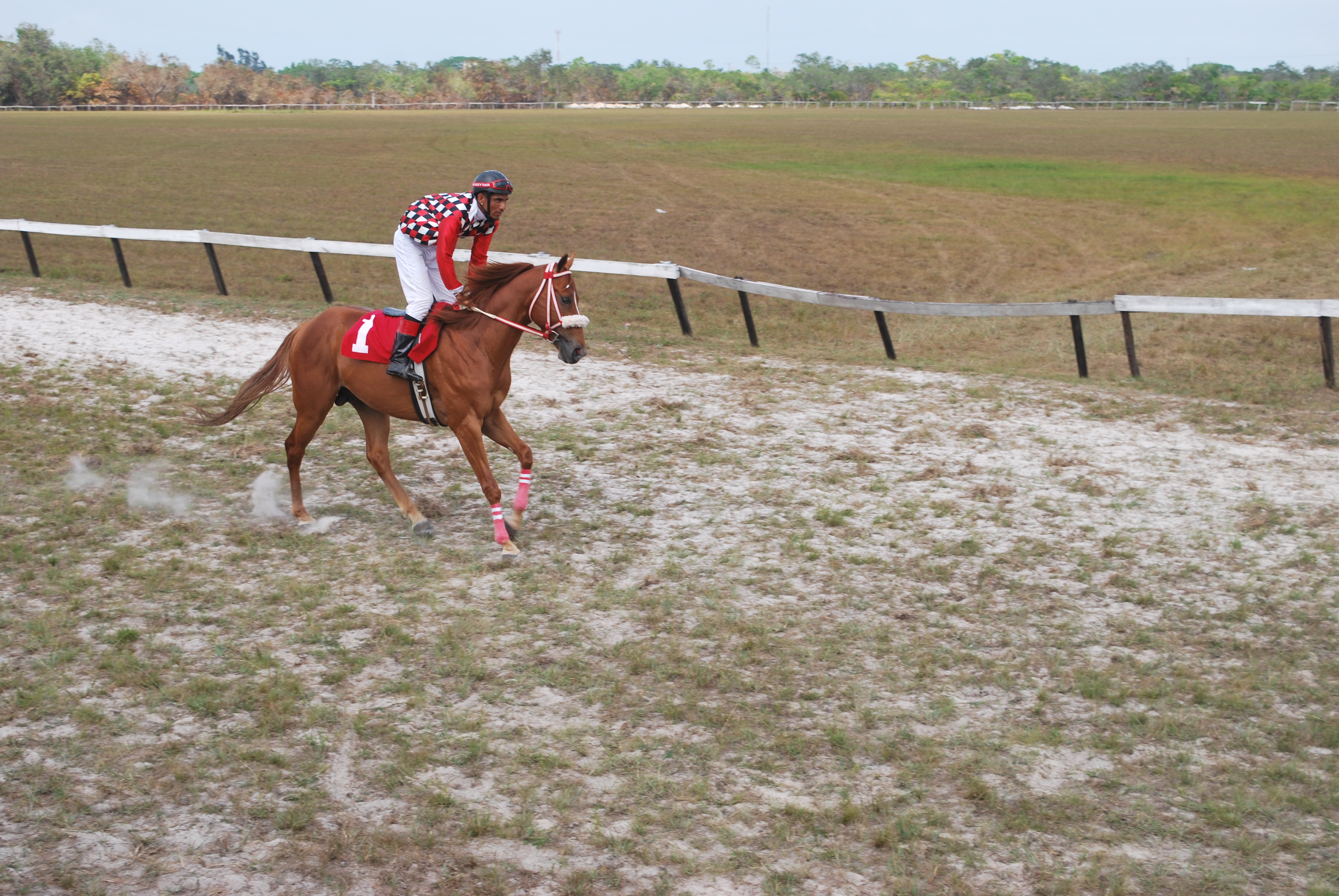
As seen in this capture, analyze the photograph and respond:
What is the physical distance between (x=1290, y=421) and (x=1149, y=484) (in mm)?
2788

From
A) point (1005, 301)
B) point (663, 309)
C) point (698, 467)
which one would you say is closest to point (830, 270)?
point (1005, 301)

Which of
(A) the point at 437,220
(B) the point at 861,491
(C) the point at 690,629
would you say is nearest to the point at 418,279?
(A) the point at 437,220

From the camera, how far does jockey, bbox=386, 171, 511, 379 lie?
7.32 meters

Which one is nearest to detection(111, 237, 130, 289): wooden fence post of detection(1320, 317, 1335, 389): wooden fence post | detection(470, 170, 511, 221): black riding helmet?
detection(470, 170, 511, 221): black riding helmet

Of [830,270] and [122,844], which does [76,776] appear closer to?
[122,844]

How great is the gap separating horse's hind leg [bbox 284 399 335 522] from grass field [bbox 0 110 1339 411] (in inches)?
241

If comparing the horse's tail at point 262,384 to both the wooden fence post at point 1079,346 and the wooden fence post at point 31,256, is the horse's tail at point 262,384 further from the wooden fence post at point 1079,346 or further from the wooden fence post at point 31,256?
the wooden fence post at point 31,256

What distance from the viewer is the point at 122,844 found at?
438 cm

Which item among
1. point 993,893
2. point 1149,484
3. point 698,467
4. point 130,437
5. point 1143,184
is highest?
point 1143,184

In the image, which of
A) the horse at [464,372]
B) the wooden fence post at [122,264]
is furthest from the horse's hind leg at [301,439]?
the wooden fence post at [122,264]

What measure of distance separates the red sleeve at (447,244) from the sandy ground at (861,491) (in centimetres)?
199

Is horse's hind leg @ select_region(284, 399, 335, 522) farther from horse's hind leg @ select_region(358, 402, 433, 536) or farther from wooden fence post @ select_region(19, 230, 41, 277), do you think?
wooden fence post @ select_region(19, 230, 41, 277)

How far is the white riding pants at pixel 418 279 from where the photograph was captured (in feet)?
25.0

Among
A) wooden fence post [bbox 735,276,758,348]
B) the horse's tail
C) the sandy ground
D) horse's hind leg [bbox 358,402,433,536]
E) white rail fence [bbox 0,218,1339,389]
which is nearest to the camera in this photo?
the sandy ground
